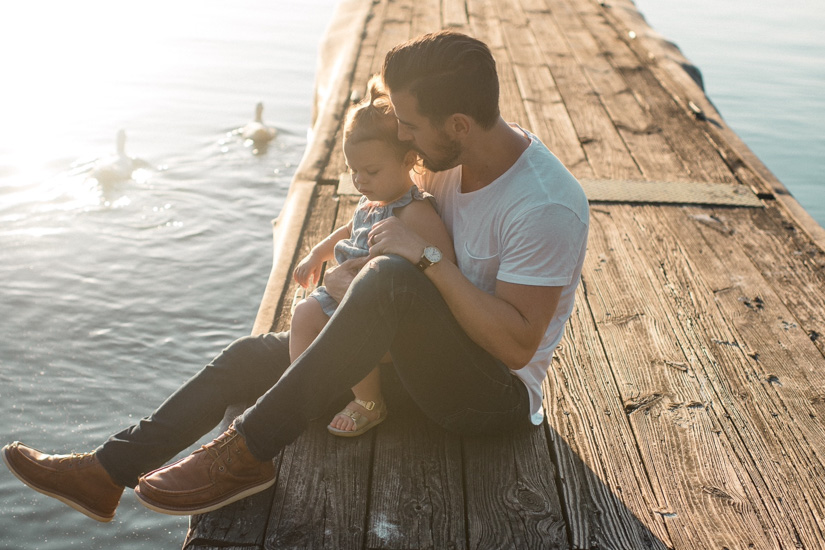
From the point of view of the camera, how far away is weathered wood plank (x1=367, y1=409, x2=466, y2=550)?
7.14ft

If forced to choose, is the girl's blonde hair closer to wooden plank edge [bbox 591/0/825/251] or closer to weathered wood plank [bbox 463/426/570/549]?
weathered wood plank [bbox 463/426/570/549]

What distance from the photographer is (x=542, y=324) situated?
7.20 ft

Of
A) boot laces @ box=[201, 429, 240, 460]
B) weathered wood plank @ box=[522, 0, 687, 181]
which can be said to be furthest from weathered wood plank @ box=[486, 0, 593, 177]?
boot laces @ box=[201, 429, 240, 460]

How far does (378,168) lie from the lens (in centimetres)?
241

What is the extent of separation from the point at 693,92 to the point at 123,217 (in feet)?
15.5

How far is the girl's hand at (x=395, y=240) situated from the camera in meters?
2.24

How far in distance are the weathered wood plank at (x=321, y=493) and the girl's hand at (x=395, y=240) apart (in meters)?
0.59

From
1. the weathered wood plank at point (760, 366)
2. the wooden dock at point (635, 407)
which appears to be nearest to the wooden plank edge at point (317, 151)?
the wooden dock at point (635, 407)

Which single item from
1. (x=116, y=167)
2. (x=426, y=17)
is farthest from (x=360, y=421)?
(x=116, y=167)

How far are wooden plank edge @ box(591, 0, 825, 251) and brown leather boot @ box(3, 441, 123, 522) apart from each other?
3273mm

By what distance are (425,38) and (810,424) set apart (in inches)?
68.0

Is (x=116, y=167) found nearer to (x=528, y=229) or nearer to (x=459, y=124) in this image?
(x=459, y=124)

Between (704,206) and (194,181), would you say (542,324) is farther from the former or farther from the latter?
(194,181)

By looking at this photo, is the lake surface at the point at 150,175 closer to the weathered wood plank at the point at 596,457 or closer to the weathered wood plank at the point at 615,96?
the weathered wood plank at the point at 596,457
